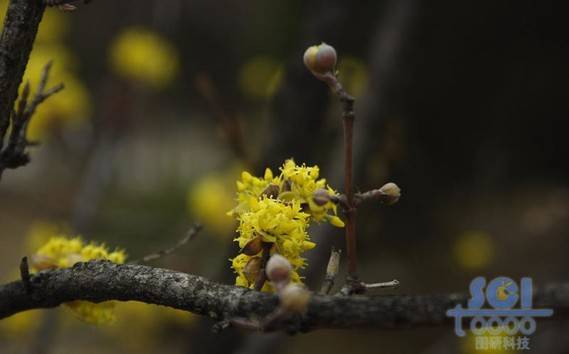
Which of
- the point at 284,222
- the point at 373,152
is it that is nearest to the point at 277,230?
the point at 284,222

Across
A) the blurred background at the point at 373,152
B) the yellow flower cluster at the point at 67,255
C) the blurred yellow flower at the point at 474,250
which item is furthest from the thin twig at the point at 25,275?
the blurred yellow flower at the point at 474,250

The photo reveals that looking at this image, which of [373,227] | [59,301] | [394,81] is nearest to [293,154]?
[394,81]

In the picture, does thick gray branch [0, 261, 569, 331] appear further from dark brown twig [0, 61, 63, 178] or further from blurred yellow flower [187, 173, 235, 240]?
blurred yellow flower [187, 173, 235, 240]

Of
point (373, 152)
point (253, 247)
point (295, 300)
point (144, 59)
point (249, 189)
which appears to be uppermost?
point (144, 59)

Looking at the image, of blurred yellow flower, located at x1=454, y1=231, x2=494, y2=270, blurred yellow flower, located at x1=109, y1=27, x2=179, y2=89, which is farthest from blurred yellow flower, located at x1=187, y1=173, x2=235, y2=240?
blurred yellow flower, located at x1=454, y1=231, x2=494, y2=270

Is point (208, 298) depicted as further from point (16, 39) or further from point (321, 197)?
point (16, 39)

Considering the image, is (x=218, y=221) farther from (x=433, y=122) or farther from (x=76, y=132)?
(x=433, y=122)
